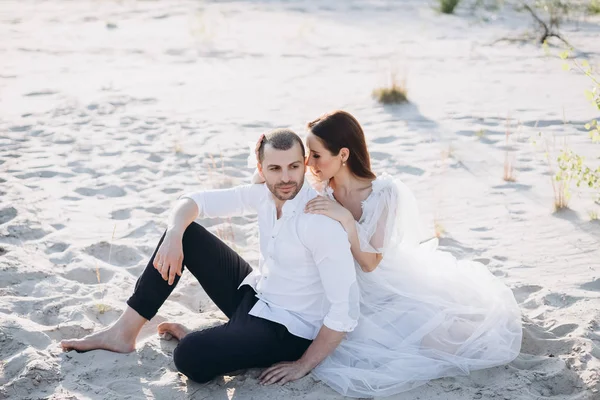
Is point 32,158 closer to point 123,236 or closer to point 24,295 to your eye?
point 123,236

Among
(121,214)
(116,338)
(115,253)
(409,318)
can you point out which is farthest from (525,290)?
(121,214)

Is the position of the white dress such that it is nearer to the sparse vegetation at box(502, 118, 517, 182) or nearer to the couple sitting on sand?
the couple sitting on sand

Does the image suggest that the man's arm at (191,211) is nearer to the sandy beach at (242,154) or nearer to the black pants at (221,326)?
the black pants at (221,326)

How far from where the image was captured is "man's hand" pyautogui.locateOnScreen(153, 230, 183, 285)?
3.63 metres

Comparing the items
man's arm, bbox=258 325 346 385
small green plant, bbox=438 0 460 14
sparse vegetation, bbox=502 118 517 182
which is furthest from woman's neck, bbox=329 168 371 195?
small green plant, bbox=438 0 460 14

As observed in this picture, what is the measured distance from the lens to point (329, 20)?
1296cm

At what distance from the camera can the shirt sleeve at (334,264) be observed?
3.30m

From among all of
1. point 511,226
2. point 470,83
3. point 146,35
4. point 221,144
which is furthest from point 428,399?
point 146,35

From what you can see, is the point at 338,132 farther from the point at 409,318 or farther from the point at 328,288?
the point at 409,318

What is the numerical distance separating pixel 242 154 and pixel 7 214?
7.24ft

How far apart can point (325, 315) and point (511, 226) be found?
2282 millimetres

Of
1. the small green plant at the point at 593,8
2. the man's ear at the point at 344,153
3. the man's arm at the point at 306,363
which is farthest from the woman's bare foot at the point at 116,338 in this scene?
the small green plant at the point at 593,8

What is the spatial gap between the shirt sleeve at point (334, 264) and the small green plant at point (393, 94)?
4955mm

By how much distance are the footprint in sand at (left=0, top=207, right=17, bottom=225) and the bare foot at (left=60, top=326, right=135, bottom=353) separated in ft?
5.97
